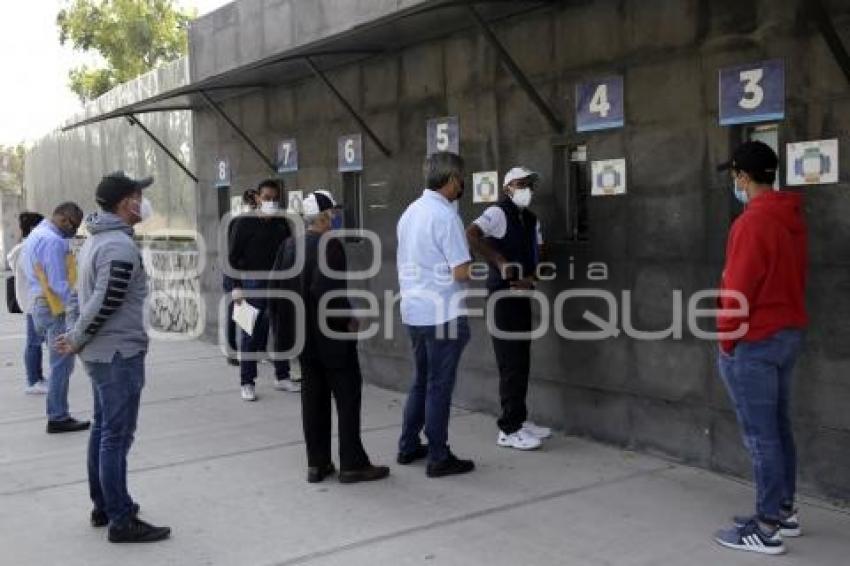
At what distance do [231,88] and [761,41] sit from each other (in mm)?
5947

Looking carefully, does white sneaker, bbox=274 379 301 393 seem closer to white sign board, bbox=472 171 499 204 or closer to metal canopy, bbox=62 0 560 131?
white sign board, bbox=472 171 499 204

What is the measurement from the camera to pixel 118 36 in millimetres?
28781

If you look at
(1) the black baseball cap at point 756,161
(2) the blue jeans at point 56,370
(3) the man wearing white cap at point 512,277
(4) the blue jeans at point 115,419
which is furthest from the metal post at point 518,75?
(2) the blue jeans at point 56,370

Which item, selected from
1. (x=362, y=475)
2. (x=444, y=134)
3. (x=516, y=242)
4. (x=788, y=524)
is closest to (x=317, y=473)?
(x=362, y=475)

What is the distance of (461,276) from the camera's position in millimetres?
5254

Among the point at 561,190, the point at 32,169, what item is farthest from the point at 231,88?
the point at 32,169

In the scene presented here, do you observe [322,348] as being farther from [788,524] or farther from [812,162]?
[812,162]

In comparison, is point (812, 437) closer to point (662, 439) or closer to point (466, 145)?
point (662, 439)

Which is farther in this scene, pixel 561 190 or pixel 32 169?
pixel 32 169

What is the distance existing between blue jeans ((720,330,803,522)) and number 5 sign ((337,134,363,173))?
465 cm

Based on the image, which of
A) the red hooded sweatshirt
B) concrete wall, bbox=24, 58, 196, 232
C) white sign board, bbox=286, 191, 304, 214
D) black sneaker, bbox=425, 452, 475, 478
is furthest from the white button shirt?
concrete wall, bbox=24, 58, 196, 232

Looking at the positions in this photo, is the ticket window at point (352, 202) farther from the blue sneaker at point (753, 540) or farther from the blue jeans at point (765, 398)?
the blue sneaker at point (753, 540)

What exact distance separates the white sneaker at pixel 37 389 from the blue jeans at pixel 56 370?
158 centimetres

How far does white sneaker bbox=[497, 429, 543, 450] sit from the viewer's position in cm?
592
